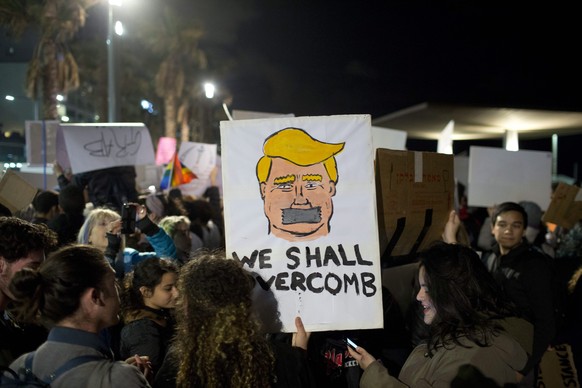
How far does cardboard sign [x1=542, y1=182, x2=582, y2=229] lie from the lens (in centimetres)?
662

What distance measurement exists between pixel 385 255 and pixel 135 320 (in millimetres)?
1630

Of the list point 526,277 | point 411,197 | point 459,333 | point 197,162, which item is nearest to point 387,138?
point 526,277

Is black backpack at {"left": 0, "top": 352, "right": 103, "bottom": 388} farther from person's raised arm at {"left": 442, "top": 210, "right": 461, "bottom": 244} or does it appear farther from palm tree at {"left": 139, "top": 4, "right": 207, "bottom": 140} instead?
palm tree at {"left": 139, "top": 4, "right": 207, "bottom": 140}

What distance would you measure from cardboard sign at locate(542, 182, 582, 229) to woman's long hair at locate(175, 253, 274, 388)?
16.5 ft

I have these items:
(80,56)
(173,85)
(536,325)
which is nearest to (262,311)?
(536,325)

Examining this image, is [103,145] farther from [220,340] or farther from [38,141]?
[220,340]

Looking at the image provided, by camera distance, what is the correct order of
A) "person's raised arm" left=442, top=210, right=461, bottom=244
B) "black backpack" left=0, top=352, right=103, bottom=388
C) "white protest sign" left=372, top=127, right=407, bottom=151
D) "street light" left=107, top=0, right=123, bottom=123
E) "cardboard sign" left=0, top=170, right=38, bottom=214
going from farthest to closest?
"street light" left=107, top=0, right=123, bottom=123 < "white protest sign" left=372, top=127, right=407, bottom=151 < "cardboard sign" left=0, top=170, right=38, bottom=214 < "person's raised arm" left=442, top=210, right=461, bottom=244 < "black backpack" left=0, top=352, right=103, bottom=388

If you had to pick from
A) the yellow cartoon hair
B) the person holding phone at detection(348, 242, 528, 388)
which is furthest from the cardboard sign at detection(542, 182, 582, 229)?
the yellow cartoon hair

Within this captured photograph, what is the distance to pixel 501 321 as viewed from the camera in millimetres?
2848

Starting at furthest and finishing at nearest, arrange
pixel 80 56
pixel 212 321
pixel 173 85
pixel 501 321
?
pixel 173 85
pixel 80 56
pixel 501 321
pixel 212 321

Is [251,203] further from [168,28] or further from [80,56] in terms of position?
[168,28]

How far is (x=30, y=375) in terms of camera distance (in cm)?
208

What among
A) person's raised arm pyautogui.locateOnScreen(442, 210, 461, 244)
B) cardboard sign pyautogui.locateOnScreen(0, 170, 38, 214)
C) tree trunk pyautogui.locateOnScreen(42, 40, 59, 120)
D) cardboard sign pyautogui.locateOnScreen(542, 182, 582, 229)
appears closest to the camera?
person's raised arm pyautogui.locateOnScreen(442, 210, 461, 244)

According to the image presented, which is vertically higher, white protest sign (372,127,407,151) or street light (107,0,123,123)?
street light (107,0,123,123)
